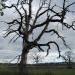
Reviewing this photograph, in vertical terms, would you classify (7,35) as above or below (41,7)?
below

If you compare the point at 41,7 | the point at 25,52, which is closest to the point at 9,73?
the point at 25,52

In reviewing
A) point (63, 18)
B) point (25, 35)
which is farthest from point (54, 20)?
point (25, 35)

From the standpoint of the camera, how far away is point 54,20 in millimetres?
39625

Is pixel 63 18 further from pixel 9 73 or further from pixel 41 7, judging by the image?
pixel 9 73

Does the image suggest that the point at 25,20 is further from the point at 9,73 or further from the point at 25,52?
the point at 9,73

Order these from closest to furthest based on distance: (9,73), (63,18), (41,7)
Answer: (63,18)
(41,7)
(9,73)

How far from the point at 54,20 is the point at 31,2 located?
3826mm

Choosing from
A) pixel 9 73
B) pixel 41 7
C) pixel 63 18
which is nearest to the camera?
pixel 63 18

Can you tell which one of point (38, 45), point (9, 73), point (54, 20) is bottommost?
point (9, 73)

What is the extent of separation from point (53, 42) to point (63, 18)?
2797mm

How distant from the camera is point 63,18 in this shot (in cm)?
3928

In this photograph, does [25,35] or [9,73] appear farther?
[9,73]

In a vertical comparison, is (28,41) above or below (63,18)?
below

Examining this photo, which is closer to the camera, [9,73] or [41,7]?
[41,7]
